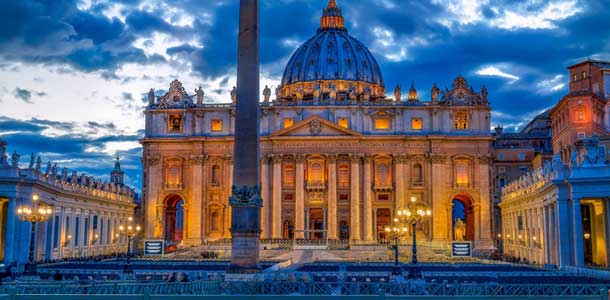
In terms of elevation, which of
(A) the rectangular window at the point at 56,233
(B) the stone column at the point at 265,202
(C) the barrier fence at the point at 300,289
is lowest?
(C) the barrier fence at the point at 300,289

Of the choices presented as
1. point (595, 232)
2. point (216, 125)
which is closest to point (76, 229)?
point (216, 125)

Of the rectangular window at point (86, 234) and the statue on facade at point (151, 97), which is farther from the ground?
the statue on facade at point (151, 97)

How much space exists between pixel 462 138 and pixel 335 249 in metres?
24.5

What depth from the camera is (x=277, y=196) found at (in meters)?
83.4

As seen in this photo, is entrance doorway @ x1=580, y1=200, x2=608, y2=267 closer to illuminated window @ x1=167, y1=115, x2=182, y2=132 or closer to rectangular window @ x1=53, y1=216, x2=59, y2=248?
rectangular window @ x1=53, y1=216, x2=59, y2=248

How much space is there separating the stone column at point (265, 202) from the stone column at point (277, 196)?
66 cm

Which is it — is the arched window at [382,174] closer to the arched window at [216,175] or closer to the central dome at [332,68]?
the arched window at [216,175]

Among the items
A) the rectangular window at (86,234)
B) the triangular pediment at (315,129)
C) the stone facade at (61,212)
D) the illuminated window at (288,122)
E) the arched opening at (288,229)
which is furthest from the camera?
the illuminated window at (288,122)

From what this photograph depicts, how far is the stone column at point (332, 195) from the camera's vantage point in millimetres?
82688

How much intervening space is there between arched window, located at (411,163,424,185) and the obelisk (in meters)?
58.6

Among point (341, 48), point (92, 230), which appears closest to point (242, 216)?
point (92, 230)

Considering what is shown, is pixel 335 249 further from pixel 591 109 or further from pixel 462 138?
pixel 591 109

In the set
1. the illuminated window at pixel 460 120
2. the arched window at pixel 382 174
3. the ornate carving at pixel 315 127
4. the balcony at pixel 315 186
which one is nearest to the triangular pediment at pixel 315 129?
the ornate carving at pixel 315 127

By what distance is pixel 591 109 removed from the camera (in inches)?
2827
